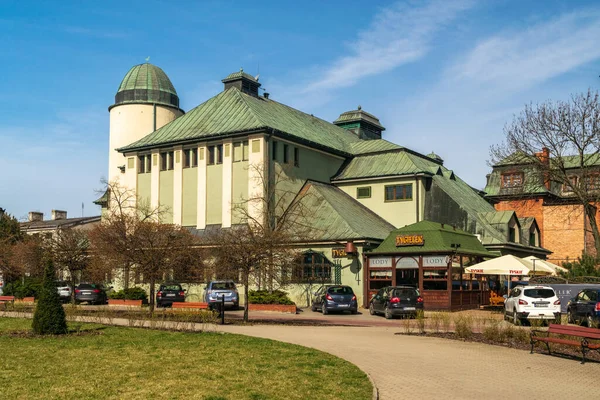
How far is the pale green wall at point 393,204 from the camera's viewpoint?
4791cm

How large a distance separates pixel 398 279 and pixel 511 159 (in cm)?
980

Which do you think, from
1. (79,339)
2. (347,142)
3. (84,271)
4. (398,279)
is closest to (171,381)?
(79,339)

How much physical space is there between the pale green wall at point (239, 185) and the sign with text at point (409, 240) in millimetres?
11111

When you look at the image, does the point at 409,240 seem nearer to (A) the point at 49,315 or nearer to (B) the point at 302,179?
(B) the point at 302,179

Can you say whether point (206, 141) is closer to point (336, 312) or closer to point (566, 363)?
point (336, 312)

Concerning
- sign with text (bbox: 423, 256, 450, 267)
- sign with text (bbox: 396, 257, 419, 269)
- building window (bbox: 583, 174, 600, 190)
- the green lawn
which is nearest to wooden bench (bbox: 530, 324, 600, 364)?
the green lawn

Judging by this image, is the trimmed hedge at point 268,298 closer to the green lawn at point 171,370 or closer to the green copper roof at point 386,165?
the green copper roof at point 386,165

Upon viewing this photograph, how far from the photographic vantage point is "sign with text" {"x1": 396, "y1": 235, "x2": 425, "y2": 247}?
130 feet

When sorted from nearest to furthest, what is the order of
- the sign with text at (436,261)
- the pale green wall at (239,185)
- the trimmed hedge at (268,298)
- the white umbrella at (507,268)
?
the white umbrella at (507,268) < the trimmed hedge at (268,298) < the sign with text at (436,261) < the pale green wall at (239,185)

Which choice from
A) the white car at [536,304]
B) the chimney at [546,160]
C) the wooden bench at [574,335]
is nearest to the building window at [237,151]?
the chimney at [546,160]

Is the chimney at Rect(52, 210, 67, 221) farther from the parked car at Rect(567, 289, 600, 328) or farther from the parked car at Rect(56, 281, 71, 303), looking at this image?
the parked car at Rect(567, 289, 600, 328)

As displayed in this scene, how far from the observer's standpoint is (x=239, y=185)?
4688cm

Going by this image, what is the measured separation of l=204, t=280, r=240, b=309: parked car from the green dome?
87.5ft

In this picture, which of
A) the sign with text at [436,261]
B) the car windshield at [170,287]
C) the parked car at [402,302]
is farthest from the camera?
the car windshield at [170,287]
